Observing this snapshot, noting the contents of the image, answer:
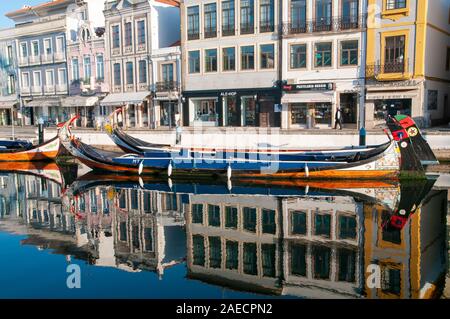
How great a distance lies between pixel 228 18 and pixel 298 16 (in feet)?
17.9

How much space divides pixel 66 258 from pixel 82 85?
31.6 metres

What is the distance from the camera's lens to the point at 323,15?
96.3 ft

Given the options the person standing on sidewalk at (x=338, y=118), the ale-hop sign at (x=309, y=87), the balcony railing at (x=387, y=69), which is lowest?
the person standing on sidewalk at (x=338, y=118)

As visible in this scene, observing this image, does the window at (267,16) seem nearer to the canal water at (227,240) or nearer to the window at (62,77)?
the canal water at (227,240)

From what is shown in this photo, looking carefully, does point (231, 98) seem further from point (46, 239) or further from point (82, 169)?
point (46, 239)

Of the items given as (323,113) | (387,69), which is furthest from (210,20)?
(387,69)

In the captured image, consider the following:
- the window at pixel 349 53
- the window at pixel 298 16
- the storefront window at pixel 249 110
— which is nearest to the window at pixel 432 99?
the window at pixel 349 53

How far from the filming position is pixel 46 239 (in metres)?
12.6

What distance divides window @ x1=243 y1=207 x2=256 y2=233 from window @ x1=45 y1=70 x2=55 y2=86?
3397 centimetres

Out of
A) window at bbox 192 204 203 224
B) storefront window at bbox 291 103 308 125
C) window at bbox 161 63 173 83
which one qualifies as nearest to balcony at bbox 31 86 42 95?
window at bbox 161 63 173 83

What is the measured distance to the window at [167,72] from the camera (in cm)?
3591

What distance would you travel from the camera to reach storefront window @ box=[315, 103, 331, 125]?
29938 mm

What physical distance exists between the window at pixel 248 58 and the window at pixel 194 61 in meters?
3.80

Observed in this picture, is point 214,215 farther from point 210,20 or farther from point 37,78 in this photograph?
point 37,78
